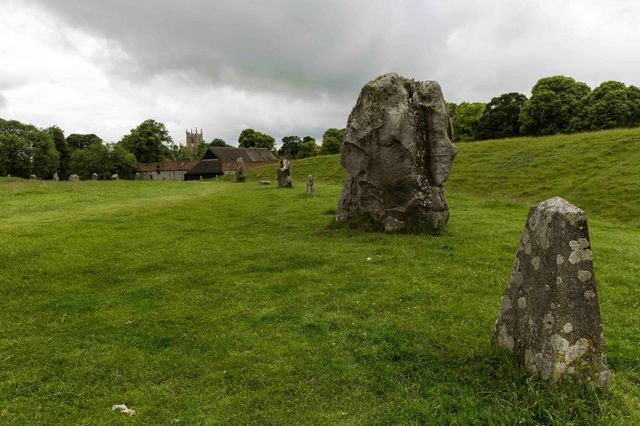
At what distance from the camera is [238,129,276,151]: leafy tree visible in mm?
147250

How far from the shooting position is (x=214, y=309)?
30.0ft

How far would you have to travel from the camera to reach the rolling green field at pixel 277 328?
18.5 ft

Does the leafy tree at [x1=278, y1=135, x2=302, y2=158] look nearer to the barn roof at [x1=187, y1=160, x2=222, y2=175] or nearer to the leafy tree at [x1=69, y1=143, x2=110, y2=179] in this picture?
the barn roof at [x1=187, y1=160, x2=222, y2=175]

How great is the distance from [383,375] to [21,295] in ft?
28.1

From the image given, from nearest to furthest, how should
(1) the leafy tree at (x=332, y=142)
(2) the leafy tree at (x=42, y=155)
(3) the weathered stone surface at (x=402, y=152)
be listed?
(3) the weathered stone surface at (x=402, y=152) → (2) the leafy tree at (x=42, y=155) → (1) the leafy tree at (x=332, y=142)

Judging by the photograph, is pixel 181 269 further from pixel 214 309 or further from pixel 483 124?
pixel 483 124

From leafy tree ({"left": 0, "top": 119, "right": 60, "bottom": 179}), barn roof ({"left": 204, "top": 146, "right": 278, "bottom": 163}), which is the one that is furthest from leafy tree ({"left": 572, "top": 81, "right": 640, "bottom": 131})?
leafy tree ({"left": 0, "top": 119, "right": 60, "bottom": 179})

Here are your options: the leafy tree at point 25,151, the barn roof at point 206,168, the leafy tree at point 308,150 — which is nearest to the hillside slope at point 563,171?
the barn roof at point 206,168

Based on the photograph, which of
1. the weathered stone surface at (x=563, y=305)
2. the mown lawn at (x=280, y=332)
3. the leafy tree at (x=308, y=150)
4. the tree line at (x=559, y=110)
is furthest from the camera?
the leafy tree at (x=308, y=150)

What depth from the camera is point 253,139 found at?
147 m

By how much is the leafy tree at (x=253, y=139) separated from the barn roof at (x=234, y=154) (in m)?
30.4

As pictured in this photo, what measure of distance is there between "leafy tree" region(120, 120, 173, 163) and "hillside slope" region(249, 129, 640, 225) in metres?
68.4

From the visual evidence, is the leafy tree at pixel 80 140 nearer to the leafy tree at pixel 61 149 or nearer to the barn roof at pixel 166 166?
the leafy tree at pixel 61 149

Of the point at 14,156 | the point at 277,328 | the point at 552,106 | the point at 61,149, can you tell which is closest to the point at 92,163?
the point at 14,156
